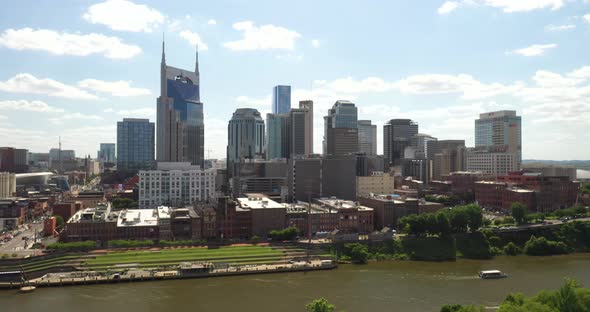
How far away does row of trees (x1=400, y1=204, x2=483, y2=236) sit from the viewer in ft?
290

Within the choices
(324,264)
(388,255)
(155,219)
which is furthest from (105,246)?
(388,255)

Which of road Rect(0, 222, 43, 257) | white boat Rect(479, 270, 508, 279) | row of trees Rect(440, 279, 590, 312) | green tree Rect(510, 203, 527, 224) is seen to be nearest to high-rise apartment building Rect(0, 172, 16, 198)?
road Rect(0, 222, 43, 257)

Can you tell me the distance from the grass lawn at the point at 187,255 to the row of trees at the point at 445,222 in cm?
2599

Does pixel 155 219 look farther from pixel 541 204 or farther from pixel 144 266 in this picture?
pixel 541 204

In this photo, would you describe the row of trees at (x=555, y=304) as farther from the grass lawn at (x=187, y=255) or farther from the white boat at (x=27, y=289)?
the white boat at (x=27, y=289)

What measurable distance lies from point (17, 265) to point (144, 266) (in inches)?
657

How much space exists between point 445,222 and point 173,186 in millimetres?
82658

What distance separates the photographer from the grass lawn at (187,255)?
7238 centimetres

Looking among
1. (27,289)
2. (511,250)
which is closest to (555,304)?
(511,250)

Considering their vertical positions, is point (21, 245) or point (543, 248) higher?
point (21, 245)

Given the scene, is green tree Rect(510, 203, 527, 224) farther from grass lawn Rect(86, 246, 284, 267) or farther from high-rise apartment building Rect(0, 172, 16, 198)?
high-rise apartment building Rect(0, 172, 16, 198)

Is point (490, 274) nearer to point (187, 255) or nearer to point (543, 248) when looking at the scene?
point (543, 248)

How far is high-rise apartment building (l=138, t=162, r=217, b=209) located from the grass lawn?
6022 cm

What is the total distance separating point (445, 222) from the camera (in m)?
88.4
